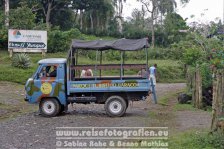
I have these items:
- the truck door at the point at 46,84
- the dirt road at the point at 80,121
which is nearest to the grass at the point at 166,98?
the dirt road at the point at 80,121

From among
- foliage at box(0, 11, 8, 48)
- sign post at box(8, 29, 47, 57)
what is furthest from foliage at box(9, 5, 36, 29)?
sign post at box(8, 29, 47, 57)

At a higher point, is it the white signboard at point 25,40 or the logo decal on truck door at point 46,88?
the white signboard at point 25,40

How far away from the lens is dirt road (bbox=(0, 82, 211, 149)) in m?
11.1

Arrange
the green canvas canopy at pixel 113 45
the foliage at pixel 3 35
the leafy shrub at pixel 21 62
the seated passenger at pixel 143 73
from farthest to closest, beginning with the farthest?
the foliage at pixel 3 35 < the leafy shrub at pixel 21 62 < the seated passenger at pixel 143 73 < the green canvas canopy at pixel 113 45

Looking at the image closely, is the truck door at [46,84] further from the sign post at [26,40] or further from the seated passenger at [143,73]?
the sign post at [26,40]

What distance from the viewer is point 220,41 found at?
A: 75.3 feet

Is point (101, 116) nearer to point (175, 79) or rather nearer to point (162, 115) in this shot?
point (162, 115)

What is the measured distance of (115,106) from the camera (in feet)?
51.4

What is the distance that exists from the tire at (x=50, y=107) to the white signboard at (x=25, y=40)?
16159mm

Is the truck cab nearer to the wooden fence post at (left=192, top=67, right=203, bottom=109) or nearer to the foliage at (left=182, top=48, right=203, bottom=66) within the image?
the wooden fence post at (left=192, top=67, right=203, bottom=109)

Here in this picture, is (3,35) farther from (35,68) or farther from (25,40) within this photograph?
(35,68)

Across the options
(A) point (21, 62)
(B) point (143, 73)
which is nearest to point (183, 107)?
(B) point (143, 73)

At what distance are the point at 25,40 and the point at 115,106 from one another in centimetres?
1723

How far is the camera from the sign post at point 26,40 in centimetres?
3089
